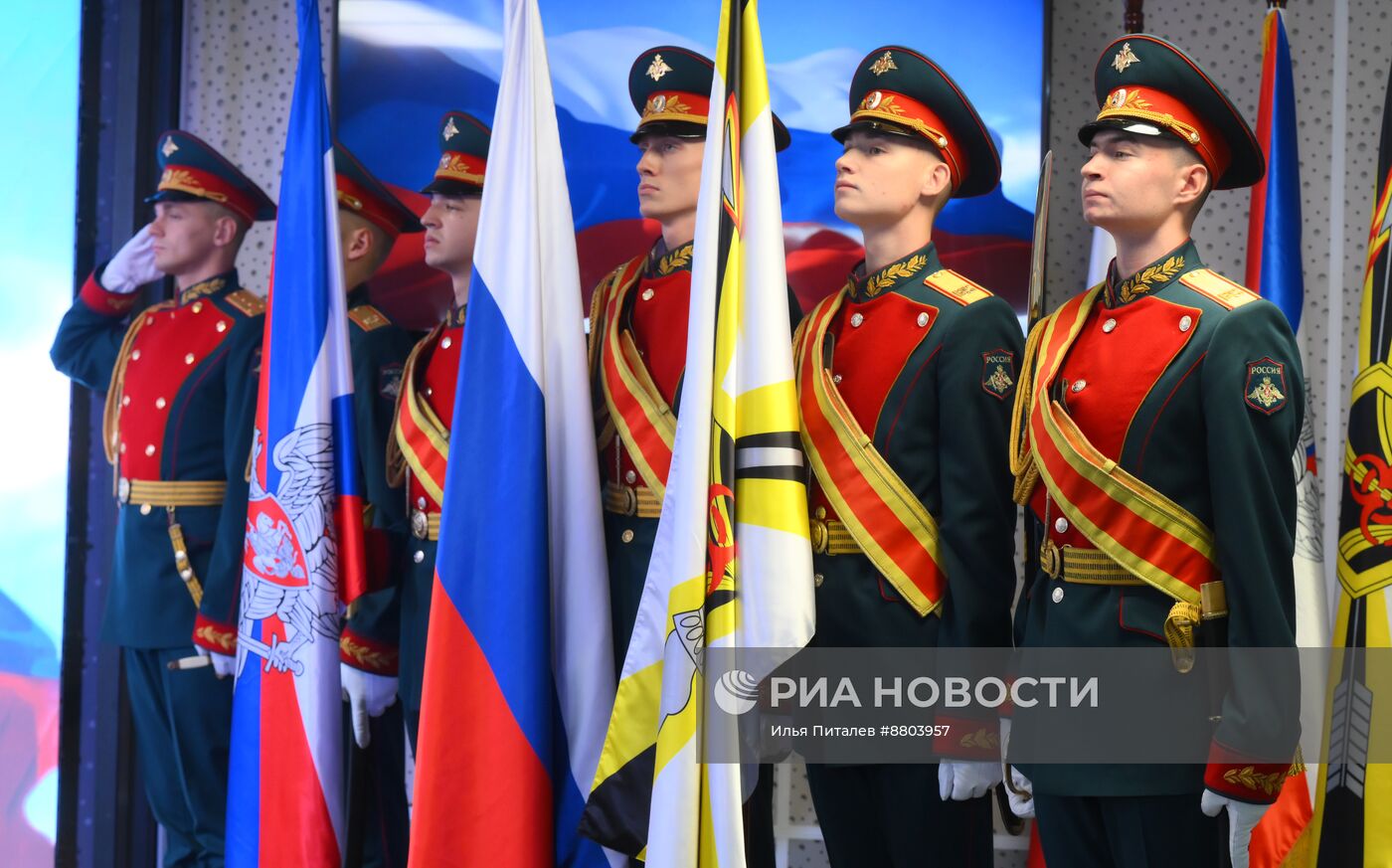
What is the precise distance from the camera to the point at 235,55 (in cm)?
373

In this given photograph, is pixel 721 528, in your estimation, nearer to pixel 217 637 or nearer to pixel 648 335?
pixel 648 335

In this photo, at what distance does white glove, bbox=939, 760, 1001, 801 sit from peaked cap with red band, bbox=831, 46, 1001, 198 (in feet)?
3.23

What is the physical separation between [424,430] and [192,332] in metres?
0.82

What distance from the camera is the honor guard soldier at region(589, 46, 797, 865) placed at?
2412 mm

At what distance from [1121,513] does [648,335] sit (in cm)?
94

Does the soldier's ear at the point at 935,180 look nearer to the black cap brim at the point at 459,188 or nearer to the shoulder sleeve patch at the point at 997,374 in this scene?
the shoulder sleeve patch at the point at 997,374

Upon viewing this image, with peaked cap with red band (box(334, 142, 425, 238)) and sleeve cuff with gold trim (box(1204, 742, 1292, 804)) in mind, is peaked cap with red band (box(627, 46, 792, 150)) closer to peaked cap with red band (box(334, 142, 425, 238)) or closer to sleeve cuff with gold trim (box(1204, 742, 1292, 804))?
peaked cap with red band (box(334, 142, 425, 238))

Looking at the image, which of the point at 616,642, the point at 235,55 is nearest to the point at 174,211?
the point at 235,55

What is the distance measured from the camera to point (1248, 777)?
1812mm

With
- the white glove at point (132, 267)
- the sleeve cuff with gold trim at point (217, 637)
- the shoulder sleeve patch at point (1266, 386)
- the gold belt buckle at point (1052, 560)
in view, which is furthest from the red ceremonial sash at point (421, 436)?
the shoulder sleeve patch at point (1266, 386)

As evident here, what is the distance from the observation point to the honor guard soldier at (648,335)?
241 cm

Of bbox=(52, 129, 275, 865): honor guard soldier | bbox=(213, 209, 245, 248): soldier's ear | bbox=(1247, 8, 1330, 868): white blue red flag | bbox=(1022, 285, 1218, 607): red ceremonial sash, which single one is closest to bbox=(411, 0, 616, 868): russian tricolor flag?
bbox=(1022, 285, 1218, 607): red ceremonial sash

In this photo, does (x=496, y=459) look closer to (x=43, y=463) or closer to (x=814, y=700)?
(x=814, y=700)

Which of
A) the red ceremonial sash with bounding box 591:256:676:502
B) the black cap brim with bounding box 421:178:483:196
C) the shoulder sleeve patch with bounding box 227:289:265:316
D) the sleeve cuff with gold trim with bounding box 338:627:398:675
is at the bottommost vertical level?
the sleeve cuff with gold trim with bounding box 338:627:398:675
